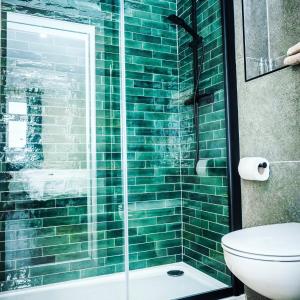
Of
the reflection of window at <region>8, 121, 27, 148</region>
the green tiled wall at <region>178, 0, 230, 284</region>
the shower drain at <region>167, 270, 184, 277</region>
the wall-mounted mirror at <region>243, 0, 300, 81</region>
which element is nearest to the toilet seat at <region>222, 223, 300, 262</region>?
the green tiled wall at <region>178, 0, 230, 284</region>

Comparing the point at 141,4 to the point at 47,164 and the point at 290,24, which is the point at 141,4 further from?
the point at 47,164

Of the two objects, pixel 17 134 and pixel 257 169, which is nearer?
Result: pixel 257 169

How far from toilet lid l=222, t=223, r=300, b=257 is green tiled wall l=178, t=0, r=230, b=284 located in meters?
0.77

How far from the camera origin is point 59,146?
2.29 metres

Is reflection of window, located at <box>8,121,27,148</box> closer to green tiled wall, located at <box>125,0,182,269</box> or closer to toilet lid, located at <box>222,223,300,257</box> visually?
green tiled wall, located at <box>125,0,182,269</box>

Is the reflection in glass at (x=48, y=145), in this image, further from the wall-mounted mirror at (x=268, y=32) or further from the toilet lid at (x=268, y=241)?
the toilet lid at (x=268, y=241)

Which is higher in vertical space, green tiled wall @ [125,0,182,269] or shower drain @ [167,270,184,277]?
green tiled wall @ [125,0,182,269]

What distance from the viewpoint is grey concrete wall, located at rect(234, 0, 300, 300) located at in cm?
158

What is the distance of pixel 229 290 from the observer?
193 centimetres

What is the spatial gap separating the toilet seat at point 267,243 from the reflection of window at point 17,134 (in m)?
1.59

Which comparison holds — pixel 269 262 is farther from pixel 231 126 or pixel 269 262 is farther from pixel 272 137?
pixel 231 126

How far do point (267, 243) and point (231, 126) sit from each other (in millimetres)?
1034

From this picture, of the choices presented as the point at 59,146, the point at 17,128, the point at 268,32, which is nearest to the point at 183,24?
the point at 268,32

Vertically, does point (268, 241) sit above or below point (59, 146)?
below
